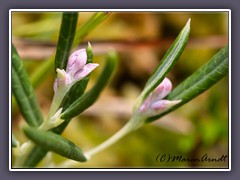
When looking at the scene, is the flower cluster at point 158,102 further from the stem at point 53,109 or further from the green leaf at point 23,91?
the green leaf at point 23,91

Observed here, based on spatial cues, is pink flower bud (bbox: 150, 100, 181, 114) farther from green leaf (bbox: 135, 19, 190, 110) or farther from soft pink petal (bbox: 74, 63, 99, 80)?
soft pink petal (bbox: 74, 63, 99, 80)

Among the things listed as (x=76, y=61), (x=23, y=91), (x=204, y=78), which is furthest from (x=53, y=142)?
(x=204, y=78)

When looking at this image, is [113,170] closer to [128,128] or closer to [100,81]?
[128,128]

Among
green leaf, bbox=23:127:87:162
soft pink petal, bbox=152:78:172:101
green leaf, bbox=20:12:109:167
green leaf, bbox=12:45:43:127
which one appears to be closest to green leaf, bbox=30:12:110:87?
green leaf, bbox=20:12:109:167

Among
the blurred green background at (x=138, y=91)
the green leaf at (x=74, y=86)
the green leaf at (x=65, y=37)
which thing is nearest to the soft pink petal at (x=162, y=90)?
the green leaf at (x=74, y=86)

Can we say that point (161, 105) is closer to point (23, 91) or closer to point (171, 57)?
point (171, 57)
